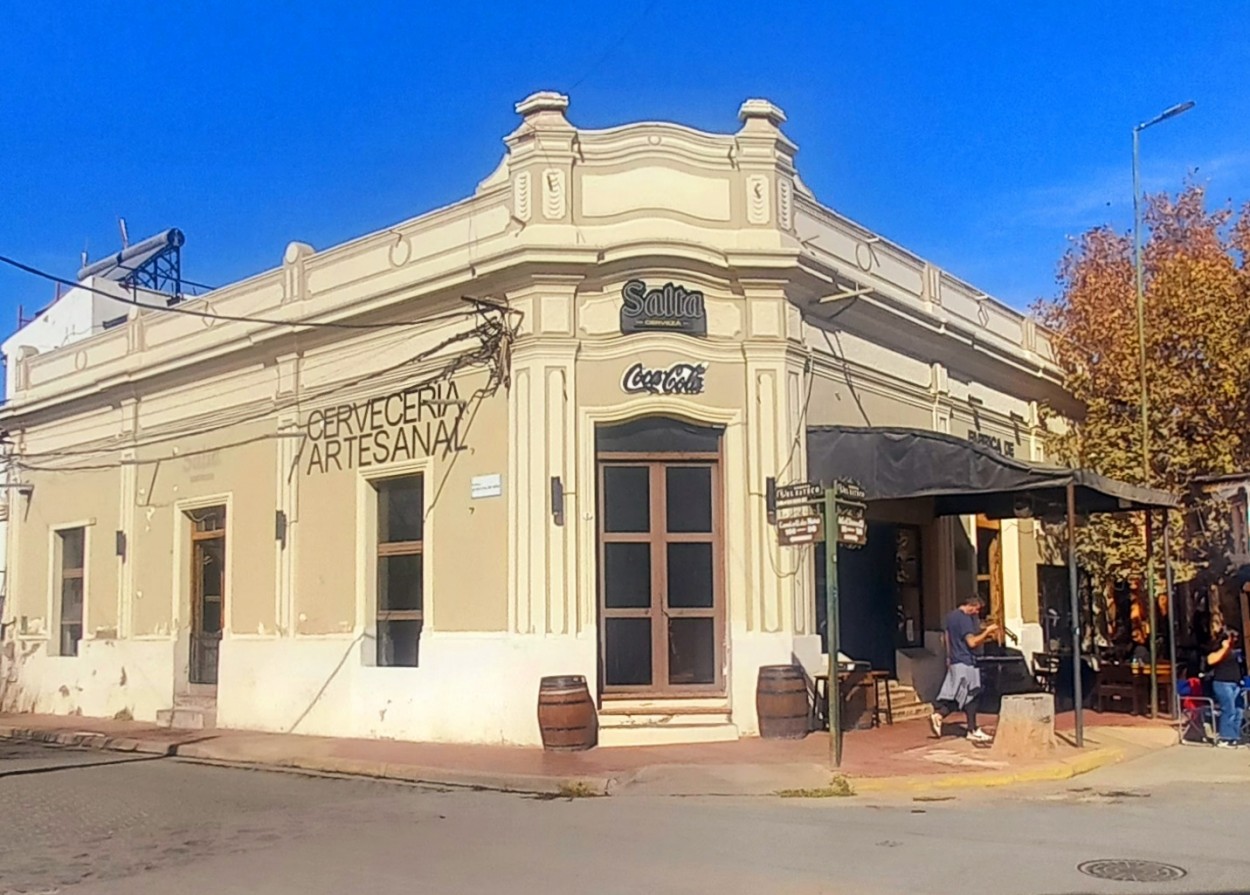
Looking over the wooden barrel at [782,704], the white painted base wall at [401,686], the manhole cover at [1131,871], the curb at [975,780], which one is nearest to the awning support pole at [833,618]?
the curb at [975,780]

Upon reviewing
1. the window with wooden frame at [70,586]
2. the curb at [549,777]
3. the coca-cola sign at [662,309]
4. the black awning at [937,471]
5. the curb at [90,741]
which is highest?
the coca-cola sign at [662,309]

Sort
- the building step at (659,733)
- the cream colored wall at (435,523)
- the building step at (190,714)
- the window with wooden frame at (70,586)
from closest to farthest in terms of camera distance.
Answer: the building step at (659,733), the cream colored wall at (435,523), the building step at (190,714), the window with wooden frame at (70,586)

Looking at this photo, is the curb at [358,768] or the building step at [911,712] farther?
the building step at [911,712]

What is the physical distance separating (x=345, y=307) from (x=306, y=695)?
5.12m

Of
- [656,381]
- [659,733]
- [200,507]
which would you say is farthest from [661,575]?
[200,507]

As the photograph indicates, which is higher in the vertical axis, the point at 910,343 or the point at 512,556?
the point at 910,343

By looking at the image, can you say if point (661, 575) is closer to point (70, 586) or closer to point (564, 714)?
point (564, 714)

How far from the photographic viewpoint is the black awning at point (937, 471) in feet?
49.2

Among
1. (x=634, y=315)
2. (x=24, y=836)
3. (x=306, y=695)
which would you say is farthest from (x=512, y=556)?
(x=24, y=836)

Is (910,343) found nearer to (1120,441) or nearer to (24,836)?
(1120,441)

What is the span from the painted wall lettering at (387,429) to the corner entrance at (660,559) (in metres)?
2.14

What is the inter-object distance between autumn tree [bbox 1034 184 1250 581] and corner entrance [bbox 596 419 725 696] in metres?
7.02

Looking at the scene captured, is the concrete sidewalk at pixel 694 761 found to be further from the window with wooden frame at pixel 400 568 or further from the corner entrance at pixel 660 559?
the window with wooden frame at pixel 400 568

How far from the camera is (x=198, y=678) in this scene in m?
20.6
